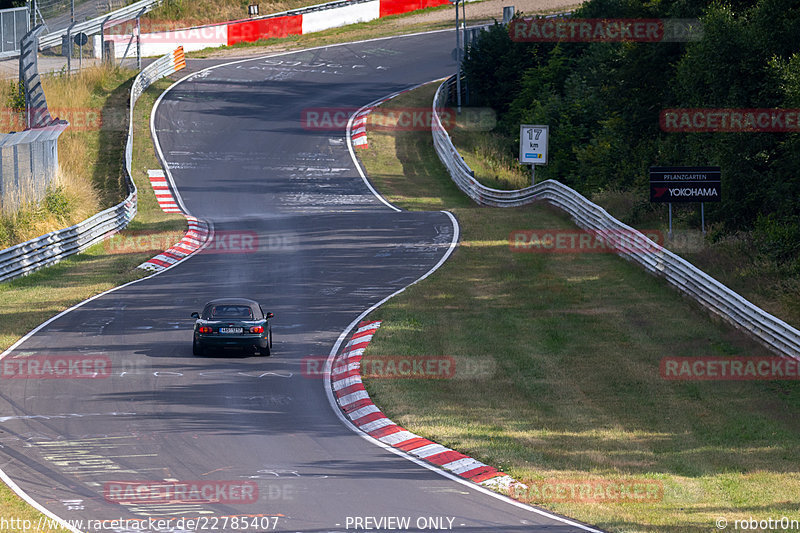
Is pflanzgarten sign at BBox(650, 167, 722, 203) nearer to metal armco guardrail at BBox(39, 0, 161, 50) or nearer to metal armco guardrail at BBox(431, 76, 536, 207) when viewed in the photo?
metal armco guardrail at BBox(431, 76, 536, 207)

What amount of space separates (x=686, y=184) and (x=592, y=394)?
444 inches

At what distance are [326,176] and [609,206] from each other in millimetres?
15991

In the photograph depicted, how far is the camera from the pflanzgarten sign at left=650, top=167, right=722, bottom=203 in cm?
2784

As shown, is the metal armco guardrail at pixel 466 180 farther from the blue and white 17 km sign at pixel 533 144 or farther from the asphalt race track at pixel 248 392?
the asphalt race track at pixel 248 392

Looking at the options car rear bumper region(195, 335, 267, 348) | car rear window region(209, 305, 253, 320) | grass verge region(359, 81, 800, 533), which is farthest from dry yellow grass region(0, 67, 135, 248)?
grass verge region(359, 81, 800, 533)

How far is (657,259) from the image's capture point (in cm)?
2789

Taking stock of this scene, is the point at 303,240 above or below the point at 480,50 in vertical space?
below

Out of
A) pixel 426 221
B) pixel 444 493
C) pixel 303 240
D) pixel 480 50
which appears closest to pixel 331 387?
pixel 444 493

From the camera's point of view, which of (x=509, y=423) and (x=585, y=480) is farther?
(x=509, y=423)

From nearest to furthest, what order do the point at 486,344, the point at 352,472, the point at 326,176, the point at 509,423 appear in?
the point at 352,472
the point at 509,423
the point at 486,344
the point at 326,176

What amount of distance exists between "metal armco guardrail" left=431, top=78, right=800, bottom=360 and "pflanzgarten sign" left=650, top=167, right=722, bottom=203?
144 centimetres

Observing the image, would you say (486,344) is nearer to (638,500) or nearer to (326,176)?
(638,500)

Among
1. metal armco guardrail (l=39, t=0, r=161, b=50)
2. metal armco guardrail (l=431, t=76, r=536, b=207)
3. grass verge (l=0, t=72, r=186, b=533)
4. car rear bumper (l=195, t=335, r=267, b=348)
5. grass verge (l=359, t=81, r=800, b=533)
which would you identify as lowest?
grass verge (l=359, t=81, r=800, b=533)

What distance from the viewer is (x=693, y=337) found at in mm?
22594
